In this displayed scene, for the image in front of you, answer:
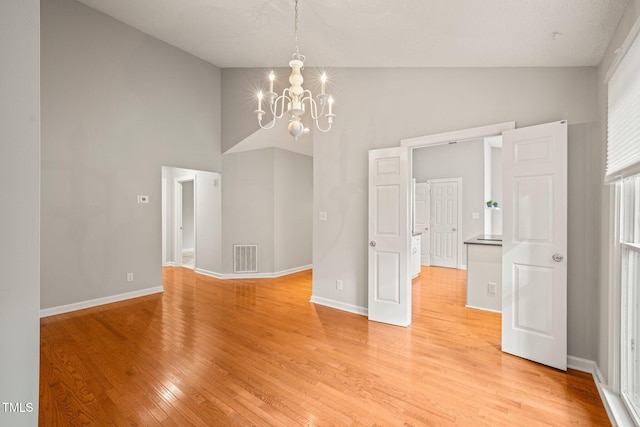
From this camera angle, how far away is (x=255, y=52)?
14.1 ft

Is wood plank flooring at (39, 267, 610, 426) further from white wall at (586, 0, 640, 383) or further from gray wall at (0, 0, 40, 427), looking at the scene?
gray wall at (0, 0, 40, 427)

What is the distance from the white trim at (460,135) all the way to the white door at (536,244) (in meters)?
0.14

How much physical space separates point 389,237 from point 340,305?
123 centimetres

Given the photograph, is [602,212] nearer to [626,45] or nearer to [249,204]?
[626,45]

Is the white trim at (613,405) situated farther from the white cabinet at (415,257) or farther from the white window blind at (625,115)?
the white cabinet at (415,257)

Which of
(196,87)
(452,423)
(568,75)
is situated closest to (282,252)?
(196,87)

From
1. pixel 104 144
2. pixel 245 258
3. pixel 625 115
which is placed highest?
pixel 104 144

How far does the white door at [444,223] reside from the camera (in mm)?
6859

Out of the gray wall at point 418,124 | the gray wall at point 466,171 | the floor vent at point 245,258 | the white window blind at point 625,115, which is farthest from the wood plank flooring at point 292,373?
the gray wall at point 466,171

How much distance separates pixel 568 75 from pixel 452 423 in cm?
293

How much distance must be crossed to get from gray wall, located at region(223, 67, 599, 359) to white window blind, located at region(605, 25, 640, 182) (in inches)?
20.5

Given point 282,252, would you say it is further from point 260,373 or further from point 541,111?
point 541,111

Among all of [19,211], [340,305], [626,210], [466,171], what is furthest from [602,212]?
[466,171]

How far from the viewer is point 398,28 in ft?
8.50
